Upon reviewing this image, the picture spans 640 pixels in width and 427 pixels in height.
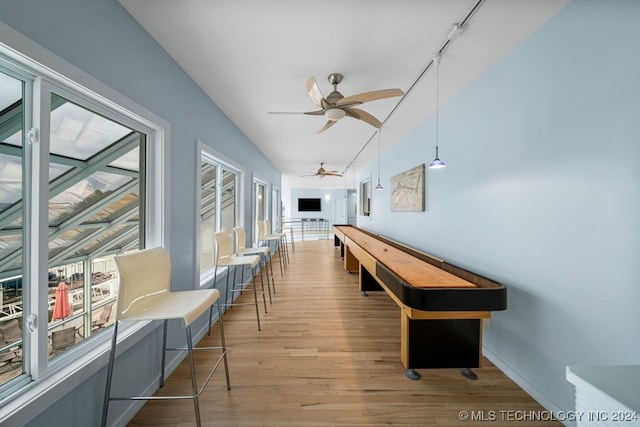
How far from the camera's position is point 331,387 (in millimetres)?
1779

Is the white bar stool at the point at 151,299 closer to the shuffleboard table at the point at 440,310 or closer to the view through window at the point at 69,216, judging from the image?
the view through window at the point at 69,216

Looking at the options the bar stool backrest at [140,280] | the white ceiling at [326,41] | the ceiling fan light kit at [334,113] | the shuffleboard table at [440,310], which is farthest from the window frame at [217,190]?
the shuffleboard table at [440,310]

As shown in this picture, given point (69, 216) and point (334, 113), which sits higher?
point (334, 113)

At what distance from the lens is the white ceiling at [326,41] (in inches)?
59.5

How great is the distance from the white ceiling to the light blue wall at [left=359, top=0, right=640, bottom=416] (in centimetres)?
28

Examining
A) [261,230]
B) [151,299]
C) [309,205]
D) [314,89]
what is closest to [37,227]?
[151,299]

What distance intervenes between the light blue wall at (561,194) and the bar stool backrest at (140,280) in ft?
8.65

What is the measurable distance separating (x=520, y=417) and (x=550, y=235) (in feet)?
4.05

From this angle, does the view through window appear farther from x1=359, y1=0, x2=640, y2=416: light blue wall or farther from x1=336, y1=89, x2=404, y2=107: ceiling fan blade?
x1=359, y1=0, x2=640, y2=416: light blue wall

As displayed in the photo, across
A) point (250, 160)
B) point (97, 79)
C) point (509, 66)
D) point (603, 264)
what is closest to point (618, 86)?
point (509, 66)

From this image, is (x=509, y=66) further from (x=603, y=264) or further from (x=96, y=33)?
(x=96, y=33)

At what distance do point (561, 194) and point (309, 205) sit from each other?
12373mm

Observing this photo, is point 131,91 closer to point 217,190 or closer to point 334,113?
point 334,113

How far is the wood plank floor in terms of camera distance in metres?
1.54
